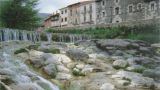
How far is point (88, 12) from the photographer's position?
82.0 m

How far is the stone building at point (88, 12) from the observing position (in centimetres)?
7975

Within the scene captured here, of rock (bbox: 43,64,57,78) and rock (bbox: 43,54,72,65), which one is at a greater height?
rock (bbox: 43,54,72,65)

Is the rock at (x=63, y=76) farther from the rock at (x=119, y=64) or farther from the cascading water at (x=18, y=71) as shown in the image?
the rock at (x=119, y=64)

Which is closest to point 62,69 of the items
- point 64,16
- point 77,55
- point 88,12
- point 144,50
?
point 77,55

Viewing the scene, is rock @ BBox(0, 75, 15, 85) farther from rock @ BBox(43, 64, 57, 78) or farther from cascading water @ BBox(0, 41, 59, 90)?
rock @ BBox(43, 64, 57, 78)

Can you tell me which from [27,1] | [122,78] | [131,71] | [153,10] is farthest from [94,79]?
[153,10]

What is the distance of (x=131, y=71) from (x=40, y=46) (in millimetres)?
5642

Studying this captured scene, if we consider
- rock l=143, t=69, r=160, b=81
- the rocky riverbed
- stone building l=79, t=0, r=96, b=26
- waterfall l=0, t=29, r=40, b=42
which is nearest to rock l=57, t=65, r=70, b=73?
the rocky riverbed

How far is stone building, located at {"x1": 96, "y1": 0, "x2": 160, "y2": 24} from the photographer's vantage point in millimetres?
63438

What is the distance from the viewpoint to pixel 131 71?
22.4 m

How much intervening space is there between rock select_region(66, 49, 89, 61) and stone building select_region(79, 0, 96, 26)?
180 ft

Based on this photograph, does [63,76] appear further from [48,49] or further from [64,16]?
[64,16]

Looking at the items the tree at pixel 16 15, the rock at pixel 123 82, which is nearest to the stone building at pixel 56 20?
the tree at pixel 16 15

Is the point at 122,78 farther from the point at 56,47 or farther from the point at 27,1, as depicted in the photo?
the point at 27,1
